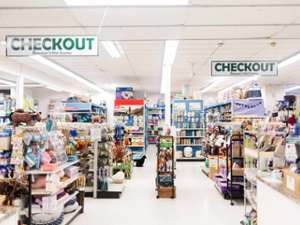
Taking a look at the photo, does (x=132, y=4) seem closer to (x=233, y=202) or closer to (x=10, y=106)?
(x=233, y=202)

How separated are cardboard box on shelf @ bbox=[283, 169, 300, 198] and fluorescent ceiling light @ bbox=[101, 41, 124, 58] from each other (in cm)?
653

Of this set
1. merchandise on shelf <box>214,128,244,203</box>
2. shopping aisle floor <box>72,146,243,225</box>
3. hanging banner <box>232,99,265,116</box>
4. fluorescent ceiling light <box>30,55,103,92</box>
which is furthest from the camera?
fluorescent ceiling light <box>30,55,103,92</box>

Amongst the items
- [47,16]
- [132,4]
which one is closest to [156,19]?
[132,4]

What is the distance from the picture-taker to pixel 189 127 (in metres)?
13.4

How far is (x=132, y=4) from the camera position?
215 inches

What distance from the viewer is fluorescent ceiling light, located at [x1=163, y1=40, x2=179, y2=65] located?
8.50 m

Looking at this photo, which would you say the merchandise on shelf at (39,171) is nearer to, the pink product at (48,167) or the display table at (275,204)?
the pink product at (48,167)

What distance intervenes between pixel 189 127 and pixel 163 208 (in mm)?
7645

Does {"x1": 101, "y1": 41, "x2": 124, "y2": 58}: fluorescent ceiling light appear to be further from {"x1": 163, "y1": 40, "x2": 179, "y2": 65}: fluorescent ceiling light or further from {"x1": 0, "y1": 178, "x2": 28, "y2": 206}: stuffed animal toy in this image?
{"x1": 0, "y1": 178, "x2": 28, "y2": 206}: stuffed animal toy

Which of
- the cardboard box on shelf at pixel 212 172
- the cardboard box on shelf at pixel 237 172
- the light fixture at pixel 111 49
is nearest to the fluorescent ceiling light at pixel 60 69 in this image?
the light fixture at pixel 111 49

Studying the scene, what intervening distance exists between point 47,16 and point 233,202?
5.10 metres

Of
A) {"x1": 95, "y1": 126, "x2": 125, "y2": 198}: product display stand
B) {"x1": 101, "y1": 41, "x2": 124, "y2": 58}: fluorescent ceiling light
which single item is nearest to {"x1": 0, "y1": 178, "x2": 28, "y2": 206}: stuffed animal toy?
{"x1": 95, "y1": 126, "x2": 125, "y2": 198}: product display stand

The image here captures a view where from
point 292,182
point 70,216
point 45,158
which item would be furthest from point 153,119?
point 292,182

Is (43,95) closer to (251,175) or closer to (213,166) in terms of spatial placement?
(213,166)
